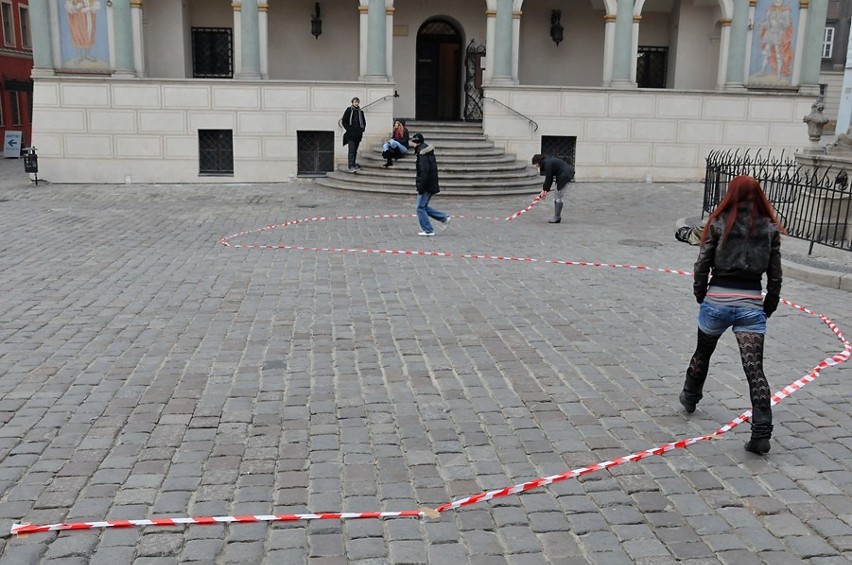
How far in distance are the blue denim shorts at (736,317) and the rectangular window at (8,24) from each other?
4046 centimetres

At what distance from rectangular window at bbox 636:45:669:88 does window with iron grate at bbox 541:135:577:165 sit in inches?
191

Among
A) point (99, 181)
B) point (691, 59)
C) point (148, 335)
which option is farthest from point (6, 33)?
point (148, 335)

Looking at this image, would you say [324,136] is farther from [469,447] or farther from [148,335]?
[469,447]

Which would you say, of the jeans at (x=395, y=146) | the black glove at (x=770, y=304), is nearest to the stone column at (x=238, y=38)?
the jeans at (x=395, y=146)

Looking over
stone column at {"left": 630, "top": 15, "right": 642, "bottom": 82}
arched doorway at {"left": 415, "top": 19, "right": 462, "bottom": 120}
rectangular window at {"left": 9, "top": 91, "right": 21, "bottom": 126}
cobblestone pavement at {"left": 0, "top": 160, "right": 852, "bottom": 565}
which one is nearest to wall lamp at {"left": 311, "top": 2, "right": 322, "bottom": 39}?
arched doorway at {"left": 415, "top": 19, "right": 462, "bottom": 120}

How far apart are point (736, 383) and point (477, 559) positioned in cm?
362

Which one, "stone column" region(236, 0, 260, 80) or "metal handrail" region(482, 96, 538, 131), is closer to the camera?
"metal handrail" region(482, 96, 538, 131)

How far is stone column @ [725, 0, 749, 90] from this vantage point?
25453 millimetres

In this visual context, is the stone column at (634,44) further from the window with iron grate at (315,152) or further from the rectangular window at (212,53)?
the rectangular window at (212,53)

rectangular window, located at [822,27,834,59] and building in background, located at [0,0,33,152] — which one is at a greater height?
rectangular window, located at [822,27,834,59]

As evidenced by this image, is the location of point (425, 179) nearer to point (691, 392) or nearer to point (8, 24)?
point (691, 392)

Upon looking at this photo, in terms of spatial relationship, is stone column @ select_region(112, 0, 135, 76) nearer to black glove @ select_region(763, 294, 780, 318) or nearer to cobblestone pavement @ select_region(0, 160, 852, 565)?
cobblestone pavement @ select_region(0, 160, 852, 565)

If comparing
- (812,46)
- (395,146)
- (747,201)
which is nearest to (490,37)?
(395,146)

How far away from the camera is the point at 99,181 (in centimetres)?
2353
